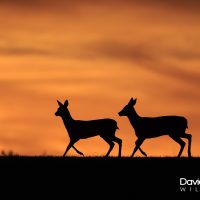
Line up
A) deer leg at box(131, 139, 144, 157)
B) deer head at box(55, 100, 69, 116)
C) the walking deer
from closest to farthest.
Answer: deer leg at box(131, 139, 144, 157) < the walking deer < deer head at box(55, 100, 69, 116)

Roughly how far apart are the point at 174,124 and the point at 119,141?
2188mm

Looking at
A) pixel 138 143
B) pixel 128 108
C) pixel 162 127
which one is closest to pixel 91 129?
pixel 128 108

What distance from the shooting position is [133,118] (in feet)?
116

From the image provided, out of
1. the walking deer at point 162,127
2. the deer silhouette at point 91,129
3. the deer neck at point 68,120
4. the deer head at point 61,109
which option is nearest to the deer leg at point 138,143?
the walking deer at point 162,127

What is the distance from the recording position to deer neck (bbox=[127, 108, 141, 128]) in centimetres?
3509

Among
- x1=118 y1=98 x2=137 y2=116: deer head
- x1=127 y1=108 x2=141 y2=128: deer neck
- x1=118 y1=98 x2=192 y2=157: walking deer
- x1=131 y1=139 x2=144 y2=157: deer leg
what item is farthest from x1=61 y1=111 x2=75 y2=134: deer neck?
x1=131 y1=139 x2=144 y2=157: deer leg
